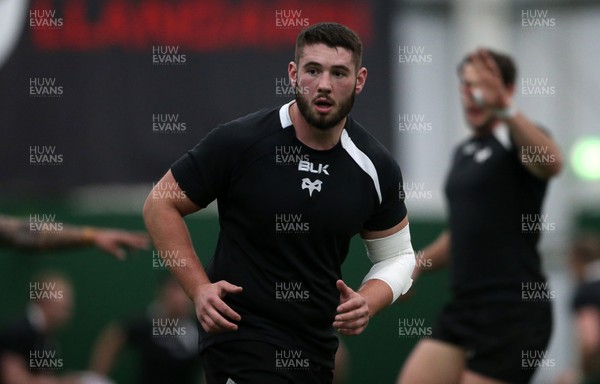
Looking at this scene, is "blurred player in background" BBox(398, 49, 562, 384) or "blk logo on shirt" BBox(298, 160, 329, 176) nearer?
"blk logo on shirt" BBox(298, 160, 329, 176)

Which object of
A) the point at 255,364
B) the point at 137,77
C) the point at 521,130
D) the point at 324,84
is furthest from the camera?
the point at 137,77

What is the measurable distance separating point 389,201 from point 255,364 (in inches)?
42.4

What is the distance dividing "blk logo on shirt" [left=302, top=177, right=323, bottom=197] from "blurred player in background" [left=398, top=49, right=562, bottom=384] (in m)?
2.05

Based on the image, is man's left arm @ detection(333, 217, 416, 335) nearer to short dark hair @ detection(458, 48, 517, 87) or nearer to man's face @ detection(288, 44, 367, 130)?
man's face @ detection(288, 44, 367, 130)

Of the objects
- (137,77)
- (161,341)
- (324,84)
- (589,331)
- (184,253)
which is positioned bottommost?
(161,341)

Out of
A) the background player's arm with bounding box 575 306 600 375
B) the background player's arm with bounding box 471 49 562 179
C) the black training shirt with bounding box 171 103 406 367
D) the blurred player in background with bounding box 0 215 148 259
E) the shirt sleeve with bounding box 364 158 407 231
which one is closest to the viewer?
the black training shirt with bounding box 171 103 406 367

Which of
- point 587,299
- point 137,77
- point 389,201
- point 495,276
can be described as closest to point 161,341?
point 137,77

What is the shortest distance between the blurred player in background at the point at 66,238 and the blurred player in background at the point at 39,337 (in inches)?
121

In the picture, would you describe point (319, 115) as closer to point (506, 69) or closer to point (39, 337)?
point (506, 69)

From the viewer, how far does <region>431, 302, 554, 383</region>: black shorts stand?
7.55m

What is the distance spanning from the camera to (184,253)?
558cm

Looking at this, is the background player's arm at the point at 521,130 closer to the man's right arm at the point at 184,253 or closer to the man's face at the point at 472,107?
the man's face at the point at 472,107

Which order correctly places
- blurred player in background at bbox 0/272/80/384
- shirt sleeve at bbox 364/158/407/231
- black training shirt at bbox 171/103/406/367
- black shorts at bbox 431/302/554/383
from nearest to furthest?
black training shirt at bbox 171/103/406/367 → shirt sleeve at bbox 364/158/407/231 → black shorts at bbox 431/302/554/383 → blurred player in background at bbox 0/272/80/384

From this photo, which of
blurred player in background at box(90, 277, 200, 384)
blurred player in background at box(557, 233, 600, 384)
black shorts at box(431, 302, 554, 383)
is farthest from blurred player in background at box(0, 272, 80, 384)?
blurred player in background at box(557, 233, 600, 384)
